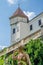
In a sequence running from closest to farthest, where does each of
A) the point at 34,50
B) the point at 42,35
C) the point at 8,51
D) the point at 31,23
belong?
the point at 34,50, the point at 42,35, the point at 8,51, the point at 31,23

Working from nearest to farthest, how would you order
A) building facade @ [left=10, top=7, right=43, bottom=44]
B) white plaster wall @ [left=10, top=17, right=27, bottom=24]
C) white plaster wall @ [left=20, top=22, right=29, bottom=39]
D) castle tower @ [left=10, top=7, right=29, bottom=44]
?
→ building facade @ [left=10, top=7, right=43, bottom=44] < white plaster wall @ [left=20, top=22, right=29, bottom=39] < castle tower @ [left=10, top=7, right=29, bottom=44] < white plaster wall @ [left=10, top=17, right=27, bottom=24]

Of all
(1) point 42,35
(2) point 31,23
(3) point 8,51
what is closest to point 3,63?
(3) point 8,51

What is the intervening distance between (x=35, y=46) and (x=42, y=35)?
244 cm

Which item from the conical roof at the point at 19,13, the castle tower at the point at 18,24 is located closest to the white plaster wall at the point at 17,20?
the castle tower at the point at 18,24

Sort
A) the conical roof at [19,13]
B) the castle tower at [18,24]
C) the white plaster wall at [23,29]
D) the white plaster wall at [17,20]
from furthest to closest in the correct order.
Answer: the conical roof at [19,13], the white plaster wall at [17,20], the castle tower at [18,24], the white plaster wall at [23,29]

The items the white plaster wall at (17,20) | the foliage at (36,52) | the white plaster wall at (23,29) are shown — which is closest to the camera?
the foliage at (36,52)

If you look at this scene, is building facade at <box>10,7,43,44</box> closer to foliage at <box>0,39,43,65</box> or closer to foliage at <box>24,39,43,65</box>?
foliage at <box>0,39,43,65</box>

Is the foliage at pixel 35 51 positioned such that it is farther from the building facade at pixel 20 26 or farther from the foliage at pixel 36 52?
the building facade at pixel 20 26

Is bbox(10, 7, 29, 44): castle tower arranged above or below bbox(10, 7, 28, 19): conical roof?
below

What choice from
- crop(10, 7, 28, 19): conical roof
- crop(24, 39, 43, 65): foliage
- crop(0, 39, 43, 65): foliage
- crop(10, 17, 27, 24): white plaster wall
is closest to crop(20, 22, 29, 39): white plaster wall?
crop(10, 17, 27, 24): white plaster wall

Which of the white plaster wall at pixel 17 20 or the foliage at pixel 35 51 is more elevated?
the white plaster wall at pixel 17 20

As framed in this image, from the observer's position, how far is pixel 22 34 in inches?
1827

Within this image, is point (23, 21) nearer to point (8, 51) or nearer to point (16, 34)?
point (16, 34)

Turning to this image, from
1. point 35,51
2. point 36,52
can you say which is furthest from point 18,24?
point 36,52
